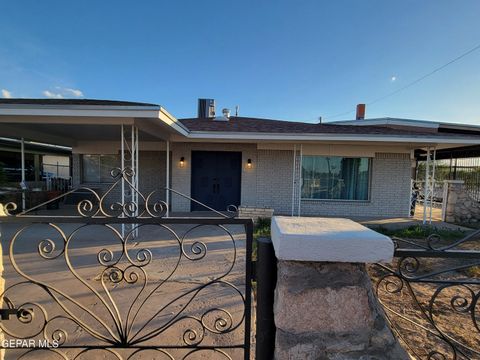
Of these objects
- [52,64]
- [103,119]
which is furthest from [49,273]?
[52,64]

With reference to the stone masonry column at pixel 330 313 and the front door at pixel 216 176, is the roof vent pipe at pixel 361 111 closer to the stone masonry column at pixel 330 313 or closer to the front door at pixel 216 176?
the front door at pixel 216 176

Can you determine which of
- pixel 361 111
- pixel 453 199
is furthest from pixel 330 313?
pixel 361 111

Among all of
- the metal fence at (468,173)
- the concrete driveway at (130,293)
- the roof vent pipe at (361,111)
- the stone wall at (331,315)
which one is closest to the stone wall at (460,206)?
the metal fence at (468,173)

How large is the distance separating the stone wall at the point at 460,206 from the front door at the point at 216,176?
7.57 meters

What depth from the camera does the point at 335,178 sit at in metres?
8.84

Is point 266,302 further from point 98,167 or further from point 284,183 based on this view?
point 98,167

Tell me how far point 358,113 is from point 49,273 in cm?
1336

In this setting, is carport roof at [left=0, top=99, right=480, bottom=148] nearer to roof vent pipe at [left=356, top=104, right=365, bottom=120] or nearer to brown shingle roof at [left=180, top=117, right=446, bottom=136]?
brown shingle roof at [left=180, top=117, right=446, bottom=136]

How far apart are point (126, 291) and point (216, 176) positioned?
6033 millimetres

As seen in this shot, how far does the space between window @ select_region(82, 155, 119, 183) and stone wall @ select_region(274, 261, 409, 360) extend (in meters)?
10.4

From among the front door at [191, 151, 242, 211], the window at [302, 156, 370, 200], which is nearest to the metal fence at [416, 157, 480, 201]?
the window at [302, 156, 370, 200]

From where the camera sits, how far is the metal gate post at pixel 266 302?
111cm

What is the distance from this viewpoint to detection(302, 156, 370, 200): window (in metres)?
8.80

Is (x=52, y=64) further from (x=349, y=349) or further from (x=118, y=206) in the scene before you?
(x=349, y=349)
